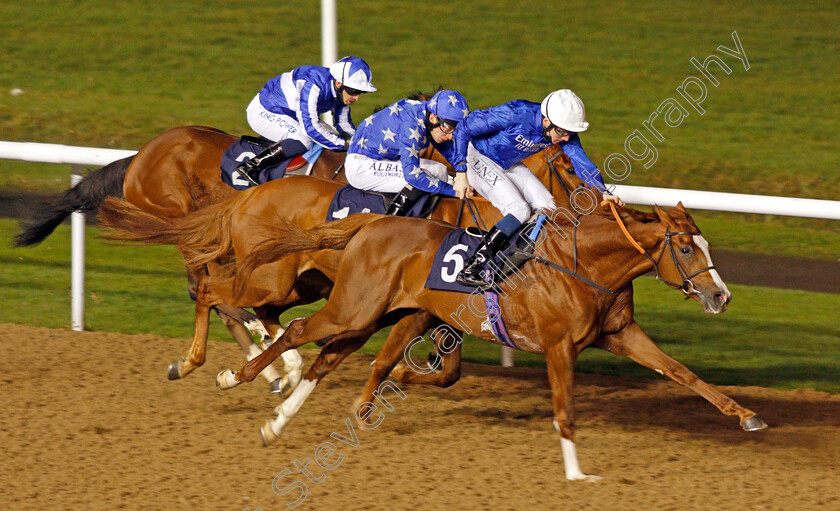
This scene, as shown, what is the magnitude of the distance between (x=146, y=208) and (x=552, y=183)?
2.54 metres

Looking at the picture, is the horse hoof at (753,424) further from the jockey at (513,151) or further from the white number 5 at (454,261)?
the white number 5 at (454,261)

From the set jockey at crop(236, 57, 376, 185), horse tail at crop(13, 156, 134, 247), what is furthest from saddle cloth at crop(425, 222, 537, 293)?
horse tail at crop(13, 156, 134, 247)

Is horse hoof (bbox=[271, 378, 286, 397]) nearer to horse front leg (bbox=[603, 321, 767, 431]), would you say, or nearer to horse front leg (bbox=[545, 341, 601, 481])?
horse front leg (bbox=[545, 341, 601, 481])

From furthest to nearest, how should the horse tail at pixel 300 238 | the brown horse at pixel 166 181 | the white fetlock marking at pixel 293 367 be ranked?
the brown horse at pixel 166 181 → the white fetlock marking at pixel 293 367 → the horse tail at pixel 300 238

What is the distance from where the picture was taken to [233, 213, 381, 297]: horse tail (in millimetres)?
5059

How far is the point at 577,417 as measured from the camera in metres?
5.37

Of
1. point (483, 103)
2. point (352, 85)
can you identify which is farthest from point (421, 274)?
point (483, 103)

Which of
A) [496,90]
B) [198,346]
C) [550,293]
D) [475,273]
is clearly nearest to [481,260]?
[475,273]

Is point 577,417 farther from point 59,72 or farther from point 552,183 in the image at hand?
point 59,72

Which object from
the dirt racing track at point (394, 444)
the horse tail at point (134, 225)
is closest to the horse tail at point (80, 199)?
the dirt racing track at point (394, 444)

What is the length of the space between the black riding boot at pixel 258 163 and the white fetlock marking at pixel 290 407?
1568mm

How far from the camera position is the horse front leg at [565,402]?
4.44 m

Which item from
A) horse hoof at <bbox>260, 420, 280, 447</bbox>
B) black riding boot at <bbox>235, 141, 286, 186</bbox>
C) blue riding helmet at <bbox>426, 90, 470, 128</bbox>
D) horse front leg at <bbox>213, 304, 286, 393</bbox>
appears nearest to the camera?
horse hoof at <bbox>260, 420, 280, 447</bbox>

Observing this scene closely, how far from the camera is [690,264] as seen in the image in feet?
14.2
